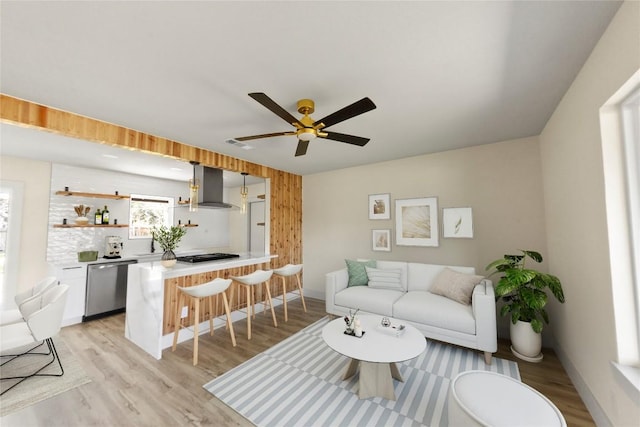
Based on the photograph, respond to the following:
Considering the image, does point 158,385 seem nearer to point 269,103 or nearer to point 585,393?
point 269,103

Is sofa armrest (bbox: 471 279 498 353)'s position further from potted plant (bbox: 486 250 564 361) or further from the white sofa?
potted plant (bbox: 486 250 564 361)

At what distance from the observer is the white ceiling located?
1346 mm

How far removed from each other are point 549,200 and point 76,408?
510cm

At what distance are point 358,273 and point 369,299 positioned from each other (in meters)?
0.66

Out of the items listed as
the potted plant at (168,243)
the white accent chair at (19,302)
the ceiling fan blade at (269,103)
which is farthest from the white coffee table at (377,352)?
the white accent chair at (19,302)

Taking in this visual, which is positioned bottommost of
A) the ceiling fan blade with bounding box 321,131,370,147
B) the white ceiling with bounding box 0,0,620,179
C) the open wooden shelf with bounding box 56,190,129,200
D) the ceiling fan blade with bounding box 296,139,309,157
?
the open wooden shelf with bounding box 56,190,129,200

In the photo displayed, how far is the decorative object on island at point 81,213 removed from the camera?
13.9 ft

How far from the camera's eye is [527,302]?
8.32ft

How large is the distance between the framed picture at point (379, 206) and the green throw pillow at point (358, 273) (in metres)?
0.90

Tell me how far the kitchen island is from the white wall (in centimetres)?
393

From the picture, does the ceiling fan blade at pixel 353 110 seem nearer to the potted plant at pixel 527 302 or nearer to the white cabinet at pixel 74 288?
the potted plant at pixel 527 302

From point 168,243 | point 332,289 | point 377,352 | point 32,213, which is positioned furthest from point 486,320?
point 32,213

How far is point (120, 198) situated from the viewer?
479 cm

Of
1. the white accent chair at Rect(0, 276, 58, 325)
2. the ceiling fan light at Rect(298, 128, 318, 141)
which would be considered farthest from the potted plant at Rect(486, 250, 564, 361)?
the white accent chair at Rect(0, 276, 58, 325)
